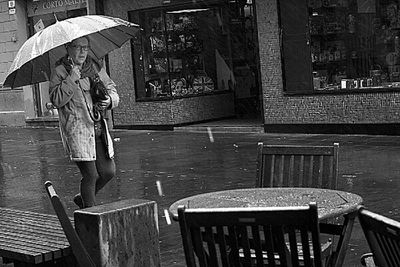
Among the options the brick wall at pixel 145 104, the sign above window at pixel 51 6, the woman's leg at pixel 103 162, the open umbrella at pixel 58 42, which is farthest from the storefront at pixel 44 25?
the woman's leg at pixel 103 162

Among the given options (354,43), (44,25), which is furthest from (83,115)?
(44,25)

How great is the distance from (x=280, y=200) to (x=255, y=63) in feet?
43.2

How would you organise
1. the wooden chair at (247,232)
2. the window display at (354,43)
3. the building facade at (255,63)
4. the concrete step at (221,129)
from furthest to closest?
the concrete step at (221,129), the building facade at (255,63), the window display at (354,43), the wooden chair at (247,232)

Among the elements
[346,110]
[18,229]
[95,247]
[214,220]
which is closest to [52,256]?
[95,247]

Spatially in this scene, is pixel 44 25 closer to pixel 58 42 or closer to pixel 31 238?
pixel 58 42

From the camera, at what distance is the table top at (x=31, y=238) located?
209 inches

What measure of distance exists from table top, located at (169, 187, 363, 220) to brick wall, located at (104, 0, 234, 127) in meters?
12.5

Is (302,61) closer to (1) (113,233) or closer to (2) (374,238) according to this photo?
(1) (113,233)

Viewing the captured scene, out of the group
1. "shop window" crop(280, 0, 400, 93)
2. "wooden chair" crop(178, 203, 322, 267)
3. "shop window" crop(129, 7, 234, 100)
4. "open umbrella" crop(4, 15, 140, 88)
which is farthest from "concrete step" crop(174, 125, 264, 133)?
"wooden chair" crop(178, 203, 322, 267)

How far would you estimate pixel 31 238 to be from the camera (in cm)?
574

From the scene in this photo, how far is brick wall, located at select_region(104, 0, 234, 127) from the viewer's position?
17969 millimetres

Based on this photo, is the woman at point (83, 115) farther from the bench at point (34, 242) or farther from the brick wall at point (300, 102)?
the brick wall at point (300, 102)

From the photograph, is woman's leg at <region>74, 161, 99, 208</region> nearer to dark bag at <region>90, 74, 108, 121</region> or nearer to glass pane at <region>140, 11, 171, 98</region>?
dark bag at <region>90, 74, 108, 121</region>

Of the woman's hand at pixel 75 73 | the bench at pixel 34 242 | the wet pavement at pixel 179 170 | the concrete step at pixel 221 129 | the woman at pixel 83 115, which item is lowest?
the wet pavement at pixel 179 170
